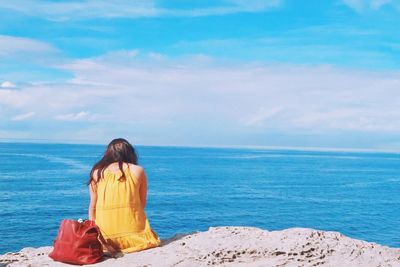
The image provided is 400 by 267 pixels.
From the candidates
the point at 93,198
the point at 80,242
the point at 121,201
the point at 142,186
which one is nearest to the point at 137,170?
the point at 142,186

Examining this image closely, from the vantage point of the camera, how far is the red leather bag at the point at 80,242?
9.94m

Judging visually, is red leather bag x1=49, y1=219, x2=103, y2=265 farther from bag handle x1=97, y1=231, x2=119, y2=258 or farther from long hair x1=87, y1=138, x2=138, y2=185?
long hair x1=87, y1=138, x2=138, y2=185

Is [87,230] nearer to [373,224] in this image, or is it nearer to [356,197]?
[373,224]

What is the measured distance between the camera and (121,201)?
10477 millimetres

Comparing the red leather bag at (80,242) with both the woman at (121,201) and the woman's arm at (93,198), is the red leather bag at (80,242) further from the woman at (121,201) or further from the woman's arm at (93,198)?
the woman's arm at (93,198)

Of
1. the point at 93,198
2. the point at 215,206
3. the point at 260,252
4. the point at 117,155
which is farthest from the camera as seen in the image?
the point at 215,206

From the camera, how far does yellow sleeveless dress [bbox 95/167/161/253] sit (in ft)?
34.4

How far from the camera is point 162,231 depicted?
42.8m

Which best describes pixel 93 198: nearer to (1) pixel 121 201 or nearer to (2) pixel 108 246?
(1) pixel 121 201

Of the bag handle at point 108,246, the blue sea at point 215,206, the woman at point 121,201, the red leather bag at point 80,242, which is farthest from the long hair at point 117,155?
the blue sea at point 215,206

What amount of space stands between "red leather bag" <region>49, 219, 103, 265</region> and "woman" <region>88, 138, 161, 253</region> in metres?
0.43

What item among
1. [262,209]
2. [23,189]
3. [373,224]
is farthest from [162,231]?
[23,189]

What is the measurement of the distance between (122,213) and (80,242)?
3.45ft

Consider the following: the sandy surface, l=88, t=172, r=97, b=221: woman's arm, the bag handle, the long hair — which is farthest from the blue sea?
the sandy surface
